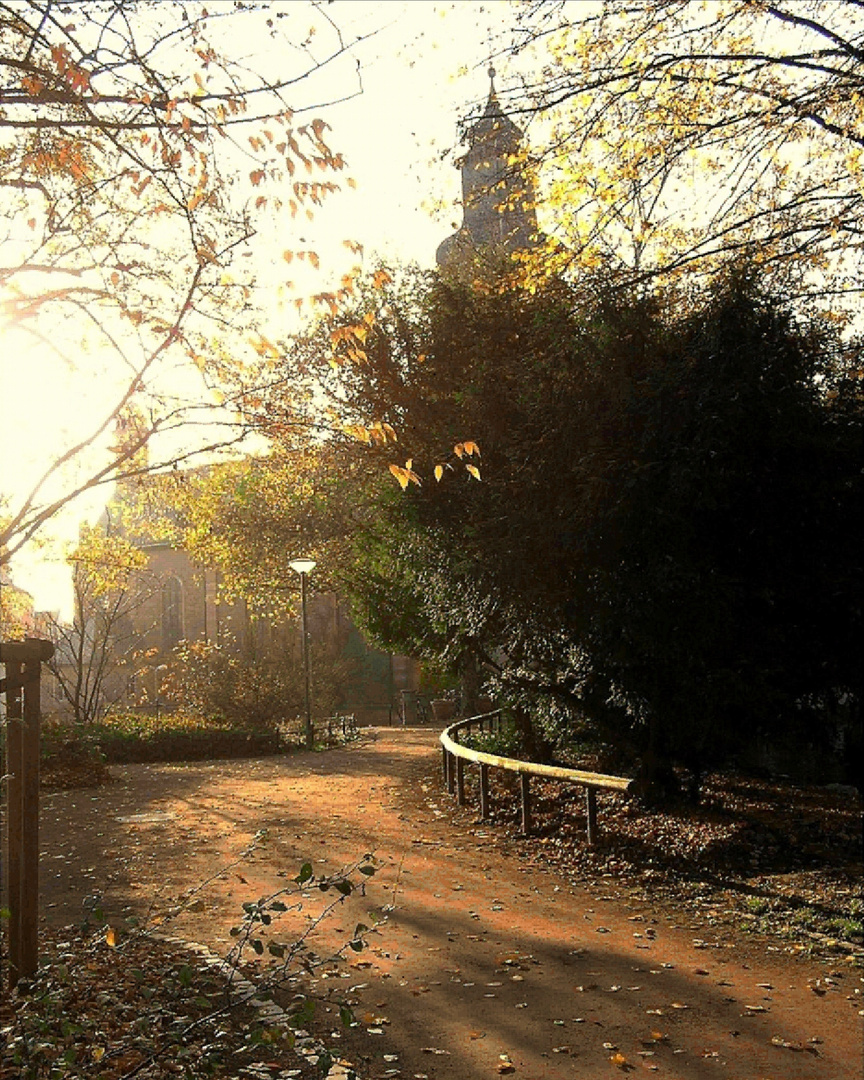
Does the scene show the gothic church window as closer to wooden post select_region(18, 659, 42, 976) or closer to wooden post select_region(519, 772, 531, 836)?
wooden post select_region(519, 772, 531, 836)

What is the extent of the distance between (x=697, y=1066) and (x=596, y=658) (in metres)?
7.27

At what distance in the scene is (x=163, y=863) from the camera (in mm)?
10820

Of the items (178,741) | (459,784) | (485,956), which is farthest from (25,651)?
(178,741)

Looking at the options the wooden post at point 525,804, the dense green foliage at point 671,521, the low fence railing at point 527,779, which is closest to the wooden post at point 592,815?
the low fence railing at point 527,779

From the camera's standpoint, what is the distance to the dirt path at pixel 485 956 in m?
5.41

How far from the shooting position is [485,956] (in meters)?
7.23

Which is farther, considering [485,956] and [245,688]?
[245,688]

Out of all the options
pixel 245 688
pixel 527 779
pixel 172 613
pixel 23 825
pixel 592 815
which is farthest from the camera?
pixel 172 613

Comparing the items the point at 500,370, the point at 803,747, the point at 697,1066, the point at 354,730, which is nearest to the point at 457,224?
the point at 500,370

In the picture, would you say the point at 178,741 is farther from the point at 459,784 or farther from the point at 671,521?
the point at 671,521

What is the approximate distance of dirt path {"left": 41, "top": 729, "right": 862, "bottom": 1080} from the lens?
5410 mm

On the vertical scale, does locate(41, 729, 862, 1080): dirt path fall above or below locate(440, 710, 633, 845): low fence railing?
below

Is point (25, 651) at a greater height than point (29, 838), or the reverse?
point (25, 651)

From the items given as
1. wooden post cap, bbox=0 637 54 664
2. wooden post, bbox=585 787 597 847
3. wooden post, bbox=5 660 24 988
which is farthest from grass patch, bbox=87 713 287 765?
wooden post cap, bbox=0 637 54 664
